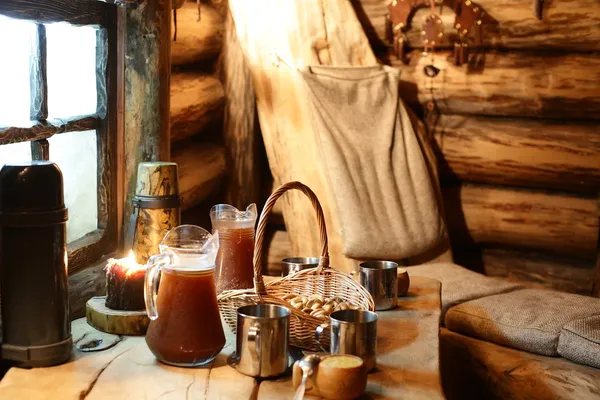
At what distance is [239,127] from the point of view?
13.1ft

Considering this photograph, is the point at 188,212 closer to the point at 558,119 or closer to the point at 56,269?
the point at 558,119

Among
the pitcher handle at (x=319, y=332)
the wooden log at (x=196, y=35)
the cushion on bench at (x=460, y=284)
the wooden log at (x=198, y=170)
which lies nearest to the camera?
the pitcher handle at (x=319, y=332)

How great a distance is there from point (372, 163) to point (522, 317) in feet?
3.75

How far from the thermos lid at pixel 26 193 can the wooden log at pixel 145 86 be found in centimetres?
73

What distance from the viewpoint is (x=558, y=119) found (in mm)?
3920

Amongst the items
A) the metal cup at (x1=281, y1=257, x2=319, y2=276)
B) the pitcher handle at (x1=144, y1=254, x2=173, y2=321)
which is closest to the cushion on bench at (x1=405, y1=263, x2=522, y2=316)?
the metal cup at (x1=281, y1=257, x2=319, y2=276)

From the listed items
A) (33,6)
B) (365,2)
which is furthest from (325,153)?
(33,6)

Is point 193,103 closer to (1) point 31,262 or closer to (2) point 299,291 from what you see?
(2) point 299,291

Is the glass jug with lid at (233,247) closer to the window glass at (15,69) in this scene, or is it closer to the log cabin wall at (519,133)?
the window glass at (15,69)

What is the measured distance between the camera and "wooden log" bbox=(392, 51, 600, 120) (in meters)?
3.76

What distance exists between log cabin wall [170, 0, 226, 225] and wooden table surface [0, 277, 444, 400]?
1716 mm

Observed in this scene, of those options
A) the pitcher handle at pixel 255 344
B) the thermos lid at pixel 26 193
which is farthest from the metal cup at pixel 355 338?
the thermos lid at pixel 26 193

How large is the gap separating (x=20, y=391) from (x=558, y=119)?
3.10m

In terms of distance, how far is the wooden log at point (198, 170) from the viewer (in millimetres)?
3582
